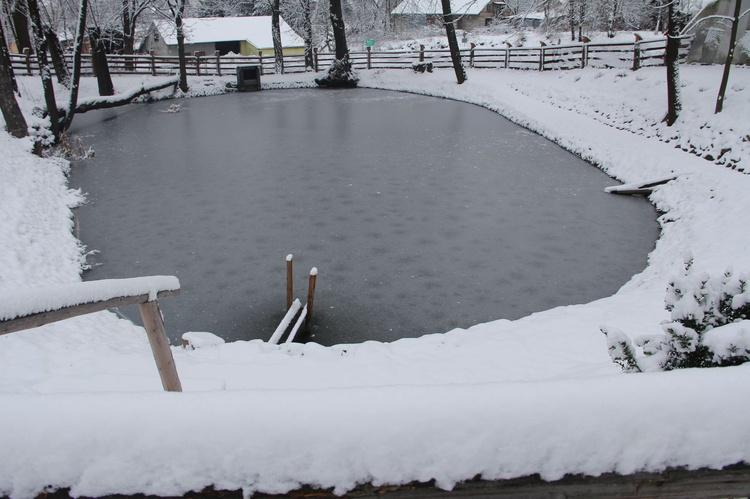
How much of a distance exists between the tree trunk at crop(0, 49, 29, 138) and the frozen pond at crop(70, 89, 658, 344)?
2008 mm

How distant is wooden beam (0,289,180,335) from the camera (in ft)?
6.87

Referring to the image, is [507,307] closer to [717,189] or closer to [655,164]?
[717,189]

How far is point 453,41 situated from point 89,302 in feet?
88.2

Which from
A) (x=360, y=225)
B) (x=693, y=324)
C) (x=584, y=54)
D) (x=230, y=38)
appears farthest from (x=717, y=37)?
(x=230, y=38)

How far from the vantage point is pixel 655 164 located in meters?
13.6

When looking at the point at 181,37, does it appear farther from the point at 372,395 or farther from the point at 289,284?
the point at 372,395

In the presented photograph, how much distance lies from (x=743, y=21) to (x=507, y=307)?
A: 1629cm

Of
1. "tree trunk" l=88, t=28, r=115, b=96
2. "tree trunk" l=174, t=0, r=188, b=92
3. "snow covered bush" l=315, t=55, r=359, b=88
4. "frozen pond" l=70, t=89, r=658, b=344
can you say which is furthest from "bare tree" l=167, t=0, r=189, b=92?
"frozen pond" l=70, t=89, r=658, b=344

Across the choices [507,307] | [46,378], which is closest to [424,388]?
[46,378]

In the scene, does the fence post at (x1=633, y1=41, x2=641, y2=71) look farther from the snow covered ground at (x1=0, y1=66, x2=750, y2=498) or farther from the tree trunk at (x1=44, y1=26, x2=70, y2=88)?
the tree trunk at (x1=44, y1=26, x2=70, y2=88)

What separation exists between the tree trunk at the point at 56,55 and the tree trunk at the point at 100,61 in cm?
225

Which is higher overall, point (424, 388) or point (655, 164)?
point (424, 388)

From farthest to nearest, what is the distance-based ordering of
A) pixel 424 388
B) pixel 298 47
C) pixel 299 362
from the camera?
pixel 298 47 < pixel 299 362 < pixel 424 388

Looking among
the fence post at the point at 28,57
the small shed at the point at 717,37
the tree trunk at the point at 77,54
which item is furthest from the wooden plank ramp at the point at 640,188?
the fence post at the point at 28,57
